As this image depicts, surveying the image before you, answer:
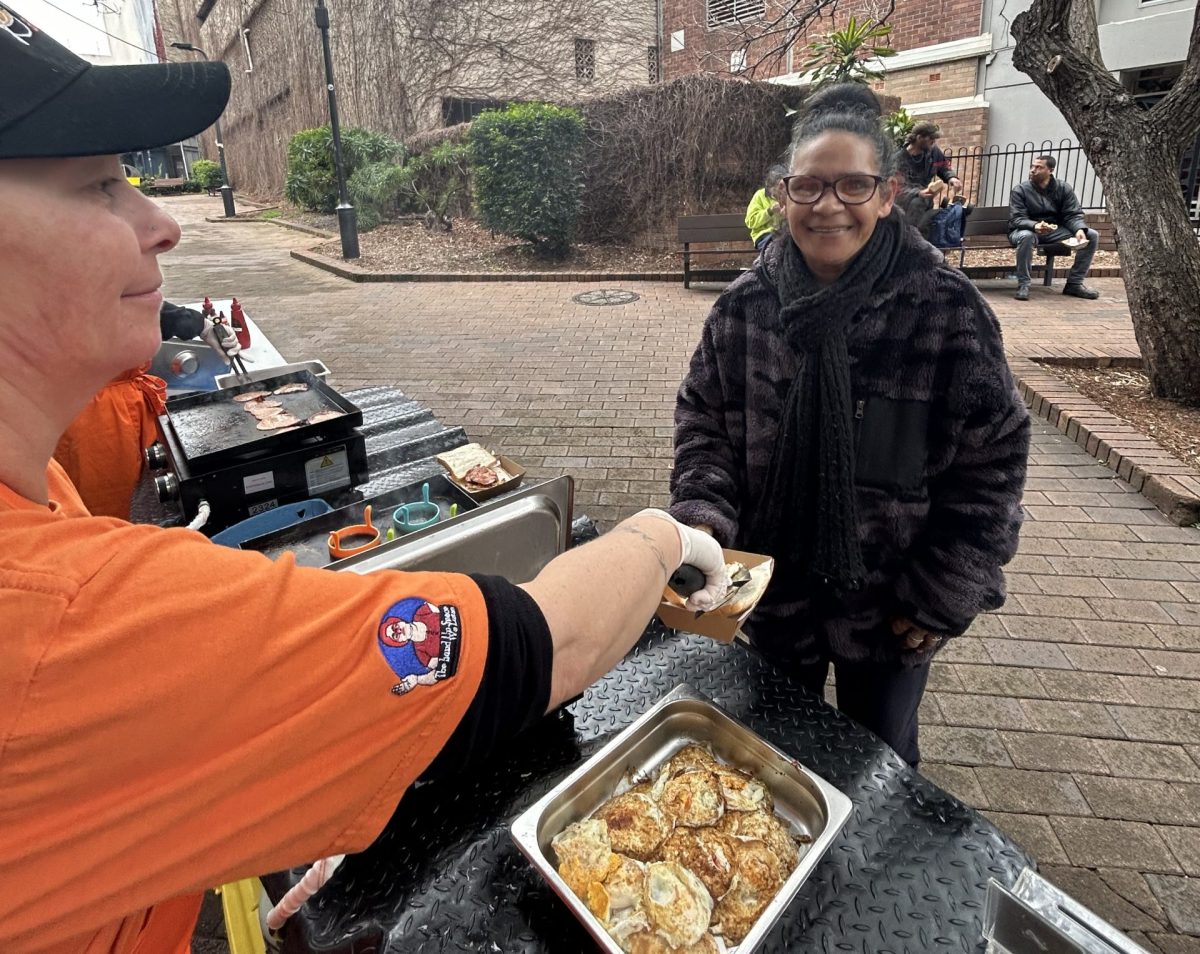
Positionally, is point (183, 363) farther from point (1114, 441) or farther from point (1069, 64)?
point (1069, 64)

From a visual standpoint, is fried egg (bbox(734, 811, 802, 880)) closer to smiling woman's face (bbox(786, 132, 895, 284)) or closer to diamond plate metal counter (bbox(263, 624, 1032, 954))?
diamond plate metal counter (bbox(263, 624, 1032, 954))

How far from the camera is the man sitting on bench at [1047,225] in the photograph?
30.2 ft

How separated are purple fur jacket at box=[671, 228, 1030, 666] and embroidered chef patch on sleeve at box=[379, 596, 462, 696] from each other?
1153mm

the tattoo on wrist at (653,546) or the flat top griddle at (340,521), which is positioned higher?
the tattoo on wrist at (653,546)

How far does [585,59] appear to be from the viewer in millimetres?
20250

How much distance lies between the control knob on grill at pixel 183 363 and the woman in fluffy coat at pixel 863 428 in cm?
243

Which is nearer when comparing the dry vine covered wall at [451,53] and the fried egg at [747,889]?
the fried egg at [747,889]

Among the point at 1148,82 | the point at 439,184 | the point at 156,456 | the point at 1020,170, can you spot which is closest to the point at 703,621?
the point at 156,456

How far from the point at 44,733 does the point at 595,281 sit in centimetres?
1155

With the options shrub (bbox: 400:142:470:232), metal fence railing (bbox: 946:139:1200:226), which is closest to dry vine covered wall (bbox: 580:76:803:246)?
shrub (bbox: 400:142:470:232)

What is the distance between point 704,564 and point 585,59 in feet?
72.9

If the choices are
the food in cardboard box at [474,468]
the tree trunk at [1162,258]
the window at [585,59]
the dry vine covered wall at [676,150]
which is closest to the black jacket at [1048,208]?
the tree trunk at [1162,258]

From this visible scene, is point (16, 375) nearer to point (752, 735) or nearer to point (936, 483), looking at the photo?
point (752, 735)

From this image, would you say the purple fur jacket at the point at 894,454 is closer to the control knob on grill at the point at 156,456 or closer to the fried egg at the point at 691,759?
the fried egg at the point at 691,759
